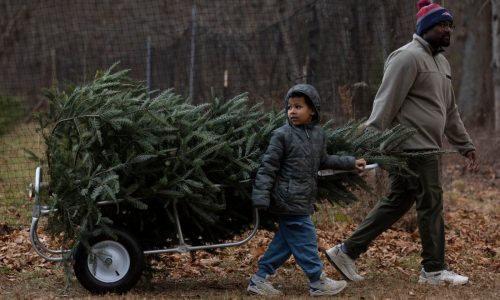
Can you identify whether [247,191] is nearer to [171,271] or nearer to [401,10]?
[171,271]

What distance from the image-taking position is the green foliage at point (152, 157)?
A: 19.7 feet

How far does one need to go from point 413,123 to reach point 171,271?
2.28 m

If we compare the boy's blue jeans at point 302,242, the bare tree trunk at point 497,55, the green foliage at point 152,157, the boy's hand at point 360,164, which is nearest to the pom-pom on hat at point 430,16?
the green foliage at point 152,157

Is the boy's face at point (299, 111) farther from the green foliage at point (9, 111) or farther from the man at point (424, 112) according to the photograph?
the green foliage at point (9, 111)

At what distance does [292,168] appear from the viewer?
621 centimetres

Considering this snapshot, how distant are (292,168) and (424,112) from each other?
125cm

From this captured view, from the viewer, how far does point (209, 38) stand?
13.0 meters

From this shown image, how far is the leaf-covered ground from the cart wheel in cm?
9

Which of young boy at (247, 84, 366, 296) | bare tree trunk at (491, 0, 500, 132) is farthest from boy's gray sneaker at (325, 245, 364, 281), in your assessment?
bare tree trunk at (491, 0, 500, 132)

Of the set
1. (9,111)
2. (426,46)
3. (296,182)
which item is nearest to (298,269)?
(296,182)

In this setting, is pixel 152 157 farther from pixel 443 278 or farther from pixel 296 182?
pixel 443 278

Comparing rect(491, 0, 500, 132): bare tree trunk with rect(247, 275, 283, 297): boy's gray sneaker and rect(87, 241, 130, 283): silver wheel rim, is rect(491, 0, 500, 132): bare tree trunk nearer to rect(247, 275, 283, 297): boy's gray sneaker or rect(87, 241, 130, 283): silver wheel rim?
rect(247, 275, 283, 297): boy's gray sneaker

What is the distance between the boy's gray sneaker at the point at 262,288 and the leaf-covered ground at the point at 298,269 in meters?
0.08

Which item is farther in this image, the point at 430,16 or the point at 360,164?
the point at 430,16
